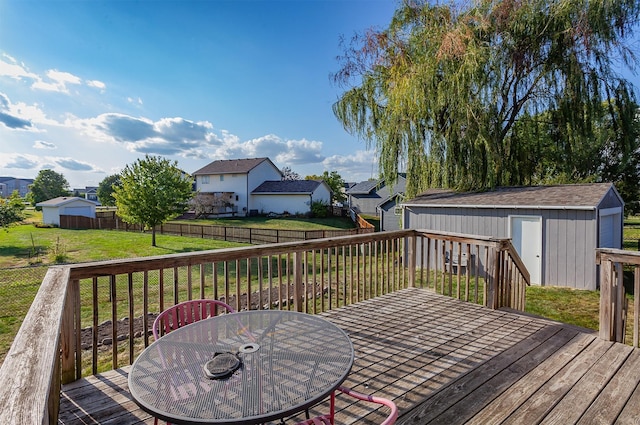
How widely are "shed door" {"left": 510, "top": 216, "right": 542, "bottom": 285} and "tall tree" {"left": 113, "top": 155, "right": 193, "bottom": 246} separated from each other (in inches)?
581

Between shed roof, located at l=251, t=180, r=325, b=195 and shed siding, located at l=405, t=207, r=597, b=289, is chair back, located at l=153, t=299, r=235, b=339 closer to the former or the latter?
shed siding, located at l=405, t=207, r=597, b=289

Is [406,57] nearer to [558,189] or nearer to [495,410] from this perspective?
[558,189]

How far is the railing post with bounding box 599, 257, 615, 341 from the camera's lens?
3188 mm

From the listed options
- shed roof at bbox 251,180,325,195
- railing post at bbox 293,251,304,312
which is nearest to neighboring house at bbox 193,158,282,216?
shed roof at bbox 251,180,325,195

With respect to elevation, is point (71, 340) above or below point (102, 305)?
above

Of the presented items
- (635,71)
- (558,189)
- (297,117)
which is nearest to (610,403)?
(558,189)

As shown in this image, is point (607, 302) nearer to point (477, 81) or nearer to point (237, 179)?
point (477, 81)

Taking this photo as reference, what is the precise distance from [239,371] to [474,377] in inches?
79.9

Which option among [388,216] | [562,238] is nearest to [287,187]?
[388,216]

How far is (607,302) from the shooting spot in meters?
3.22

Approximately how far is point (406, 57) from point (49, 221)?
2862 cm

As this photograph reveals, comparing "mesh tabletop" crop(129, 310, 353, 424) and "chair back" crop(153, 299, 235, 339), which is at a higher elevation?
"mesh tabletop" crop(129, 310, 353, 424)

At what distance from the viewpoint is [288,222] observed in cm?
2459

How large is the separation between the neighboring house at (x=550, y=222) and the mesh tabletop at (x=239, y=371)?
29.0 feet
